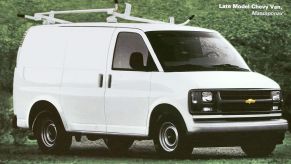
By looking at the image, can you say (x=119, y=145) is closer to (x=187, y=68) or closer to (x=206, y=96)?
(x=187, y=68)

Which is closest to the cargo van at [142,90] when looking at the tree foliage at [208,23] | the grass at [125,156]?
the grass at [125,156]

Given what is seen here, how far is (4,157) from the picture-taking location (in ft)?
53.5

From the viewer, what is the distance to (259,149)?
1622 cm

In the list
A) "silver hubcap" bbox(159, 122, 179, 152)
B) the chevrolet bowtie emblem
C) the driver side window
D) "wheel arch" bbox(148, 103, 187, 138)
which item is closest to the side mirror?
the driver side window

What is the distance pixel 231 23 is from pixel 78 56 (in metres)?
14.7

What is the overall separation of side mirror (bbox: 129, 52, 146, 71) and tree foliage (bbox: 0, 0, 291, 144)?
1119 cm

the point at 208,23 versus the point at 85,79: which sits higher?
the point at 208,23

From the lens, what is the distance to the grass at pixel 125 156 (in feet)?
51.1

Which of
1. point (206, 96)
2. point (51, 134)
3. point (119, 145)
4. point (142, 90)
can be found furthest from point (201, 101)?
point (51, 134)

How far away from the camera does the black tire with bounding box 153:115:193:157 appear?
1497 centimetres

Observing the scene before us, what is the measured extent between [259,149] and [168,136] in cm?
172

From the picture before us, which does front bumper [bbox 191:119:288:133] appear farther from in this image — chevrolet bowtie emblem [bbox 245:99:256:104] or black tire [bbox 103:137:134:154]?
black tire [bbox 103:137:134:154]

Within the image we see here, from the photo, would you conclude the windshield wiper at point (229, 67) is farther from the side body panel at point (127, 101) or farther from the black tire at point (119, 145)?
the black tire at point (119, 145)

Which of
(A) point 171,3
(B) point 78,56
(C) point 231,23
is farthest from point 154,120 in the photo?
(A) point 171,3
